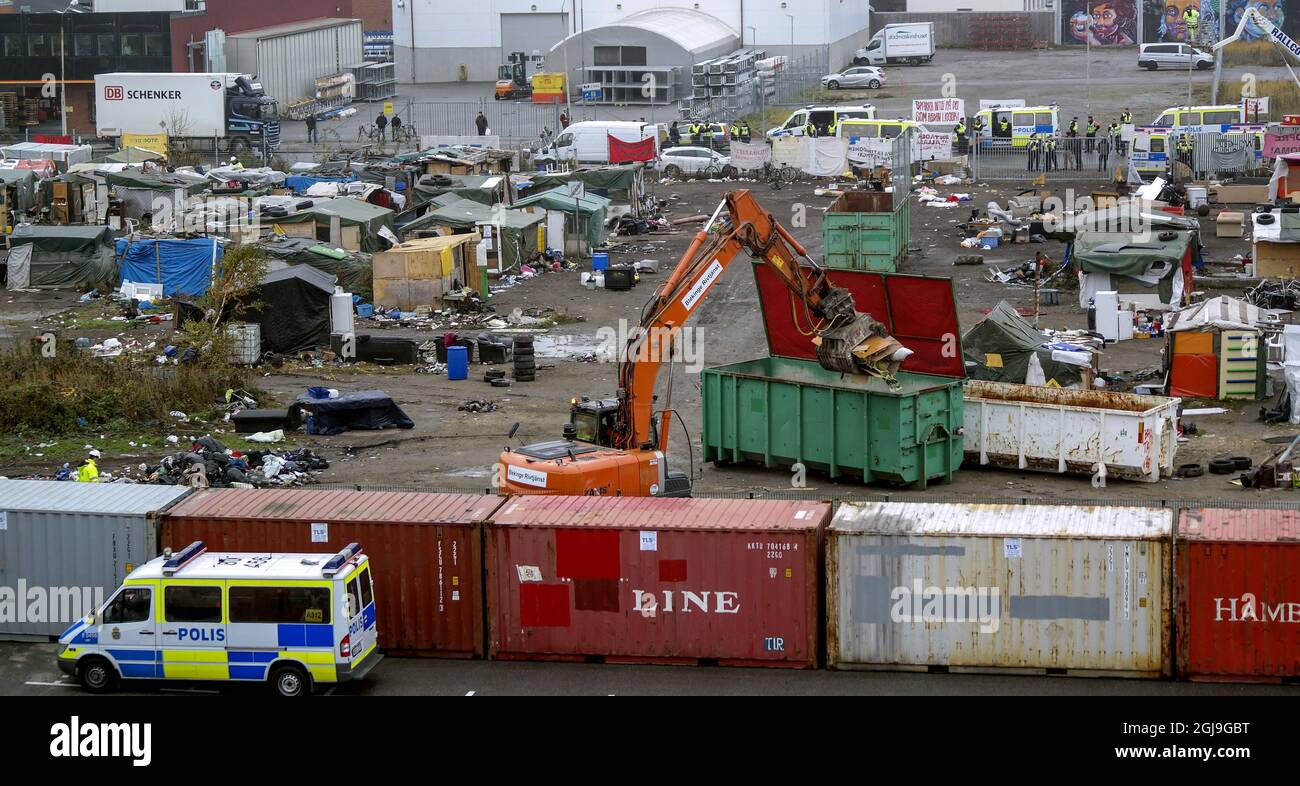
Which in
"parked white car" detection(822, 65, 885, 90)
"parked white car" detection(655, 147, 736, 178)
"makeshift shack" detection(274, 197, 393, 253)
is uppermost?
"parked white car" detection(822, 65, 885, 90)

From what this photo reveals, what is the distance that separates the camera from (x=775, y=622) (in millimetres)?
16688

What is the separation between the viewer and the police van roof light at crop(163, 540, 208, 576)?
15.9 metres

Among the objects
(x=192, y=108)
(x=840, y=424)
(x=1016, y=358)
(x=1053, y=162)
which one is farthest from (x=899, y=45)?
(x=840, y=424)

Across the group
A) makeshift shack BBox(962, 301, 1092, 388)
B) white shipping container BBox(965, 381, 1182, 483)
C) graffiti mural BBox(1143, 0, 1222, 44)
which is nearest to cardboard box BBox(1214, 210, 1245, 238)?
makeshift shack BBox(962, 301, 1092, 388)

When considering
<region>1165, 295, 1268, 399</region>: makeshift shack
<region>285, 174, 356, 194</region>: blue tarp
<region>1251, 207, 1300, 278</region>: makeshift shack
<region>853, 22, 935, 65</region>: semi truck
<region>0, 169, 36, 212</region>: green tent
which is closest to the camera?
<region>1165, 295, 1268, 399</region>: makeshift shack

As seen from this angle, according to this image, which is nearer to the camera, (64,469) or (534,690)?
(534,690)

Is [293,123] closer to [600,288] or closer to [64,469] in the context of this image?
[600,288]

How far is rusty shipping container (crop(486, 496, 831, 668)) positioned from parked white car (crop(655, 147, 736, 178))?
40004 millimetres

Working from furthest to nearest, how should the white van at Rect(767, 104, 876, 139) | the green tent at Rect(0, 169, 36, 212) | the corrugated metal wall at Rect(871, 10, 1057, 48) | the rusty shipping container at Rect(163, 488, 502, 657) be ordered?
the corrugated metal wall at Rect(871, 10, 1057, 48) → the white van at Rect(767, 104, 876, 139) → the green tent at Rect(0, 169, 36, 212) → the rusty shipping container at Rect(163, 488, 502, 657)

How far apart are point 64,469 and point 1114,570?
1526 cm

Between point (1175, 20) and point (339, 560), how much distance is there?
82.9m

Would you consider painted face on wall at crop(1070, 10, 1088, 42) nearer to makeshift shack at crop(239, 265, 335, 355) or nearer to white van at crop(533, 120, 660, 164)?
white van at crop(533, 120, 660, 164)
